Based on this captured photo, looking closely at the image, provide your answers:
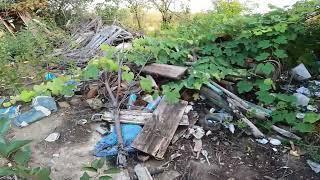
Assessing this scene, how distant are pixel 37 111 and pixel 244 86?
8.08ft

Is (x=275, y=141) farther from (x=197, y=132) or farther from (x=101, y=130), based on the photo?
(x=101, y=130)

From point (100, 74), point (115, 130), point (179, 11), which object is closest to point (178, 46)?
point (100, 74)

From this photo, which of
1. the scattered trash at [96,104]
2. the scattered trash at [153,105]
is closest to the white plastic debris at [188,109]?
the scattered trash at [153,105]

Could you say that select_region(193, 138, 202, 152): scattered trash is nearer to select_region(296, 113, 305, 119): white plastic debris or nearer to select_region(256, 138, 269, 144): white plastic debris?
select_region(256, 138, 269, 144): white plastic debris

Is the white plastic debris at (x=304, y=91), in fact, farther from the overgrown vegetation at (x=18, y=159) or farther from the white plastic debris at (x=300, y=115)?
the overgrown vegetation at (x=18, y=159)

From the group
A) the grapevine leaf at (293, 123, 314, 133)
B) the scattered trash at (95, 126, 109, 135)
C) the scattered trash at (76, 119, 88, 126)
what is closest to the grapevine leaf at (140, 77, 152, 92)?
the scattered trash at (95, 126, 109, 135)

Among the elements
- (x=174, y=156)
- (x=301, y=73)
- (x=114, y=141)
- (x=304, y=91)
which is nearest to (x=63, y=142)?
(x=114, y=141)

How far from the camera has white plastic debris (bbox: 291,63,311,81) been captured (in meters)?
4.32

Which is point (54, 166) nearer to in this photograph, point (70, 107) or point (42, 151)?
point (42, 151)

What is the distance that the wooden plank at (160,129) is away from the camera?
3.08 meters

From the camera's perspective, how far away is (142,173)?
2.85 m

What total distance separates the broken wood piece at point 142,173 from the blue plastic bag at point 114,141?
0.27 meters

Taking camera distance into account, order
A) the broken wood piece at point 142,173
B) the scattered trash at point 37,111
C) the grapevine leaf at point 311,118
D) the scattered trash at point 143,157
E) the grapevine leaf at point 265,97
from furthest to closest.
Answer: the scattered trash at point 37,111 < the grapevine leaf at point 265,97 < the grapevine leaf at point 311,118 < the scattered trash at point 143,157 < the broken wood piece at point 142,173

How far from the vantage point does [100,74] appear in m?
4.07
